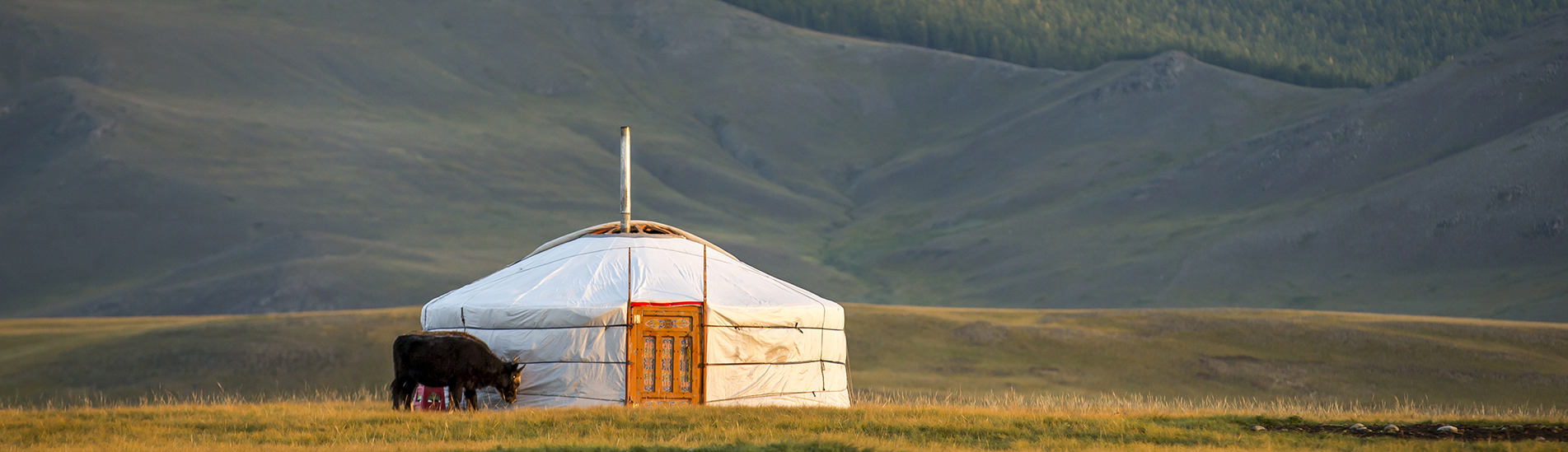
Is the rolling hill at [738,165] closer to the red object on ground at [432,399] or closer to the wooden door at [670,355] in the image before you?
the wooden door at [670,355]

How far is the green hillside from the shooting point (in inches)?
814

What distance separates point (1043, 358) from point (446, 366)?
14581mm

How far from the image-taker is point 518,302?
1164 cm

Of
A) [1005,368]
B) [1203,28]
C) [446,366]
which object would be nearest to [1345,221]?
[1005,368]

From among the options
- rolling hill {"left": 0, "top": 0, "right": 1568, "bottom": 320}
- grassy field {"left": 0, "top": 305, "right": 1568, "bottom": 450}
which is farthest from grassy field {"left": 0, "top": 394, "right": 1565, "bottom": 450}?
rolling hill {"left": 0, "top": 0, "right": 1568, "bottom": 320}

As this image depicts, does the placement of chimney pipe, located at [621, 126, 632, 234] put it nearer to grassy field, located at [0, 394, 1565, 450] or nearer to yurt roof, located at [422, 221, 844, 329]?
yurt roof, located at [422, 221, 844, 329]

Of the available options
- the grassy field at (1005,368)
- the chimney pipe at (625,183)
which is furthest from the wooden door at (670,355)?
the chimney pipe at (625,183)

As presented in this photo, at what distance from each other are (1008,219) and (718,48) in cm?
3498

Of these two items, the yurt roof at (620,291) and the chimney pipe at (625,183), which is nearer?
the yurt roof at (620,291)

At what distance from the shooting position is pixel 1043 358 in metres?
23.2

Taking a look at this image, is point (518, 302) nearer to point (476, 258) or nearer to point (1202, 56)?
point (476, 258)

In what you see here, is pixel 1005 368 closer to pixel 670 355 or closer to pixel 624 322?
pixel 670 355

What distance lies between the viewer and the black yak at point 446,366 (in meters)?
10.8

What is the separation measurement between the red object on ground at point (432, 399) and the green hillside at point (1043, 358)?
8.78 metres
